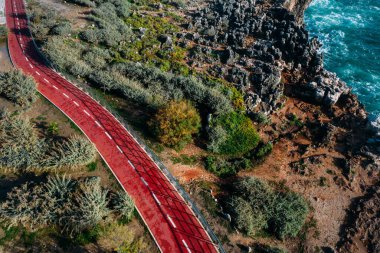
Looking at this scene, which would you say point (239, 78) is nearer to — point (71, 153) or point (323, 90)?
point (323, 90)

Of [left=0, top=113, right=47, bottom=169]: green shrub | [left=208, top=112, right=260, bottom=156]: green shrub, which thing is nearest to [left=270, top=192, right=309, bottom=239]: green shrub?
[left=208, top=112, right=260, bottom=156]: green shrub

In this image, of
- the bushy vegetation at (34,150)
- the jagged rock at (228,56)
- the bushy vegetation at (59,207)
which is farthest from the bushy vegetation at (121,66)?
the bushy vegetation at (59,207)

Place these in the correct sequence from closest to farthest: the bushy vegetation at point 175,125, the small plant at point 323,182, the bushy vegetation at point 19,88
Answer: the bushy vegetation at point 175,125
the small plant at point 323,182
the bushy vegetation at point 19,88

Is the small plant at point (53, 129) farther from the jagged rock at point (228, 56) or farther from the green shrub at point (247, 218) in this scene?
the jagged rock at point (228, 56)

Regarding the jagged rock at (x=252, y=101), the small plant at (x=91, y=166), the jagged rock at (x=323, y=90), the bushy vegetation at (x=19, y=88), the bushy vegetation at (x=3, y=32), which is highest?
the bushy vegetation at (x=3, y=32)

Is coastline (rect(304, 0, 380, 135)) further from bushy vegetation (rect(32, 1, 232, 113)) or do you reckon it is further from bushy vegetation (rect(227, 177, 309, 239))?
bushy vegetation (rect(32, 1, 232, 113))

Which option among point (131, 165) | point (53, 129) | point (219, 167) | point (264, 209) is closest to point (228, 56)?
point (219, 167)
